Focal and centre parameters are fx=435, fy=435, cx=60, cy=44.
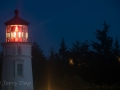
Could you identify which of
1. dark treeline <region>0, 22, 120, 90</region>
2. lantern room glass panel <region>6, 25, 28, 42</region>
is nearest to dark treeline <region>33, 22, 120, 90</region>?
dark treeline <region>0, 22, 120, 90</region>

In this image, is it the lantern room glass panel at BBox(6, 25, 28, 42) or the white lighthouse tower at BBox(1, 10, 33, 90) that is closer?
the lantern room glass panel at BBox(6, 25, 28, 42)

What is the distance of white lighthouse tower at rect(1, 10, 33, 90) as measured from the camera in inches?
1480

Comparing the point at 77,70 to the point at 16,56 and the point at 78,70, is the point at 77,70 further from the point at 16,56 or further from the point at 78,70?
the point at 16,56

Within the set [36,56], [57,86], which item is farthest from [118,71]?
[36,56]

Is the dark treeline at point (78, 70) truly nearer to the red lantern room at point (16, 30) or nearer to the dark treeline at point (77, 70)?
the dark treeline at point (77, 70)

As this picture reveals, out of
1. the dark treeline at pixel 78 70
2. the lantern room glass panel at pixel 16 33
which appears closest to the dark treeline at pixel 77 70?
the dark treeline at pixel 78 70

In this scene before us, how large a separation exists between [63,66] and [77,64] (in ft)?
6.37

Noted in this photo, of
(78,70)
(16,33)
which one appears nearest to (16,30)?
(16,33)

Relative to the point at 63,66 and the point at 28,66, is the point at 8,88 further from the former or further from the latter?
the point at 63,66

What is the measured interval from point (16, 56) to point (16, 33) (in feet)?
7.34

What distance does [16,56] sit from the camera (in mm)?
38312

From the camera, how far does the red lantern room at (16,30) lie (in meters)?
37.4

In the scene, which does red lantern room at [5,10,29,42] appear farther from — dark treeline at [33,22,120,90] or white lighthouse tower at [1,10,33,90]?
dark treeline at [33,22,120,90]

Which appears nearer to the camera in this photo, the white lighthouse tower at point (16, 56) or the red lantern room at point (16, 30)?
the red lantern room at point (16, 30)
